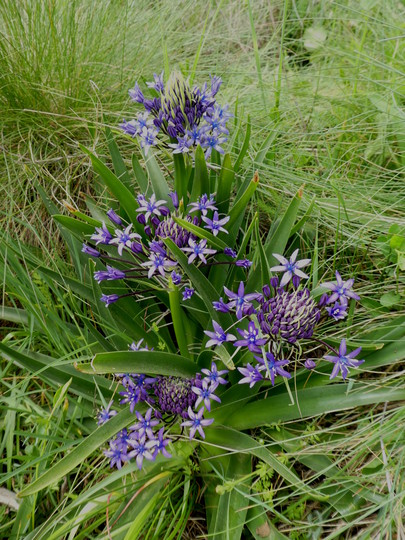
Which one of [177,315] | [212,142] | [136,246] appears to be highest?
[212,142]

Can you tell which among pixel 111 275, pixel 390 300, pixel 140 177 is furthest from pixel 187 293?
pixel 390 300

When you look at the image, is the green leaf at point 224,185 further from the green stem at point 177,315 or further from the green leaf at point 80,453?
the green leaf at point 80,453

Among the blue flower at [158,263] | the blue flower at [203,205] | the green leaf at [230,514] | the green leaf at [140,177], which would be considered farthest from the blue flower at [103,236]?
the green leaf at [230,514]

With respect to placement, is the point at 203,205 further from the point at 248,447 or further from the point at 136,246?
the point at 248,447

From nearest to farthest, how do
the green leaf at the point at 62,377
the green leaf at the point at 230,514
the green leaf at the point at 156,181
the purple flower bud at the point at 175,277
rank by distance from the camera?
1. the green leaf at the point at 230,514
2. the purple flower bud at the point at 175,277
3. the green leaf at the point at 62,377
4. the green leaf at the point at 156,181

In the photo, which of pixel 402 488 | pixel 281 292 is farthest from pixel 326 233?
pixel 402 488

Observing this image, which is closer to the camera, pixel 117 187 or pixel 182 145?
pixel 182 145

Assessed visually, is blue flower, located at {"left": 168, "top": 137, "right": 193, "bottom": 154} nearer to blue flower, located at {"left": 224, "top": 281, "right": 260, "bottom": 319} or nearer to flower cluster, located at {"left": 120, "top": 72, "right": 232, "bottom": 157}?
flower cluster, located at {"left": 120, "top": 72, "right": 232, "bottom": 157}
